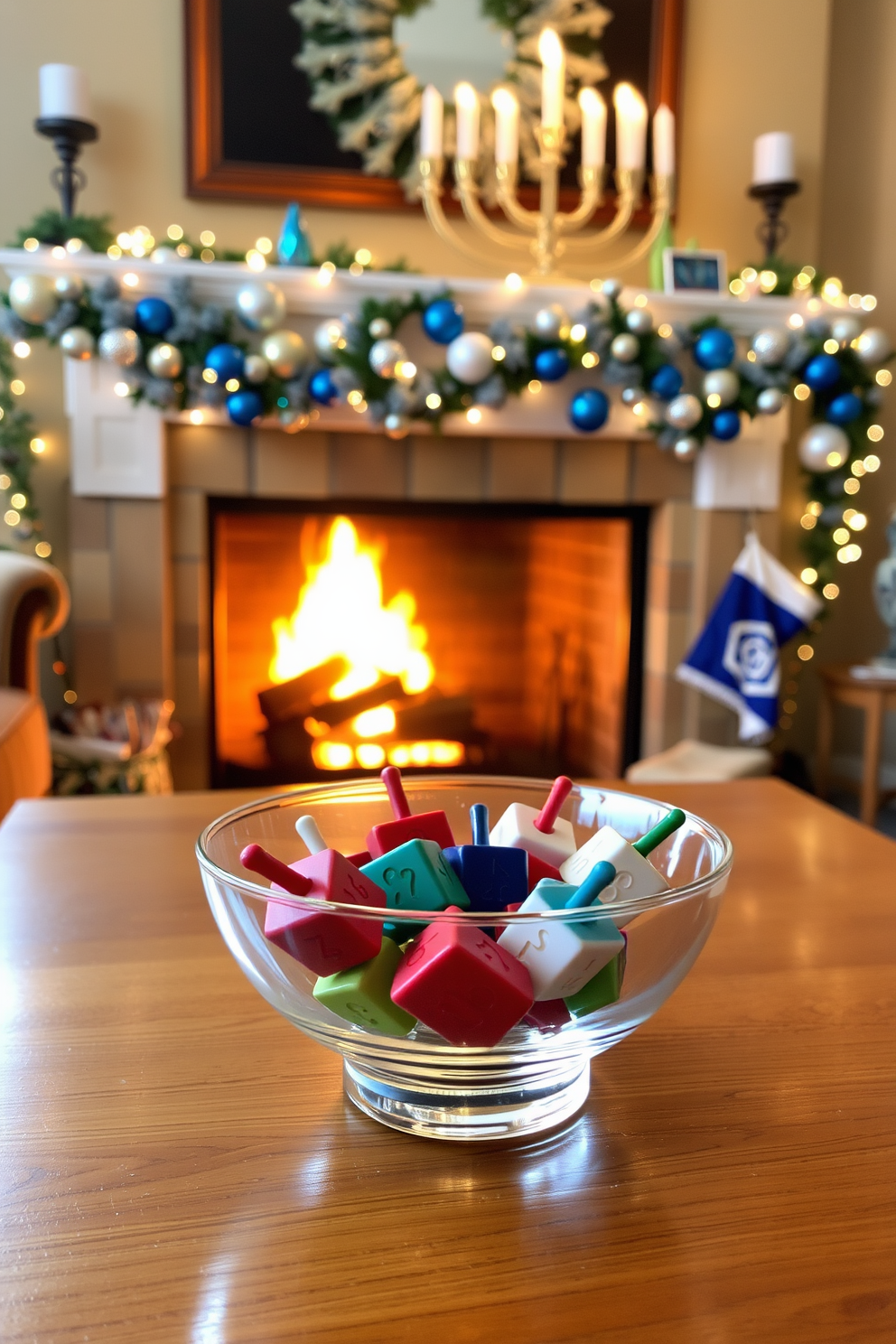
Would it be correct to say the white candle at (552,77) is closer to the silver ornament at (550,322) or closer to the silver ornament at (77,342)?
the silver ornament at (550,322)

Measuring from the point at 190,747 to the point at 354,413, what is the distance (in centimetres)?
81

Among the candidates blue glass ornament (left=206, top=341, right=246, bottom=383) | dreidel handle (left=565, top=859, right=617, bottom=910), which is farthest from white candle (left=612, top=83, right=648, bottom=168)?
dreidel handle (left=565, top=859, right=617, bottom=910)

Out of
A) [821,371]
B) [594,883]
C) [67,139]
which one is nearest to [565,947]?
[594,883]

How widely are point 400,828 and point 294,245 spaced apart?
6.44 feet

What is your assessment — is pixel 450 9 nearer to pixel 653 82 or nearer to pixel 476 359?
pixel 653 82

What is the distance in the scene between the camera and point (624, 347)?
90.0 inches

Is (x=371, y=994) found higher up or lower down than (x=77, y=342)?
lower down

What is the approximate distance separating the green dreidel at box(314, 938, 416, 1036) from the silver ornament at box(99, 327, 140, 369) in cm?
188

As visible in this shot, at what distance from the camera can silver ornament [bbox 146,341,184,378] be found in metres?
2.14

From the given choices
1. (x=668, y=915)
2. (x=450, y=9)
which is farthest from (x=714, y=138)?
(x=668, y=915)

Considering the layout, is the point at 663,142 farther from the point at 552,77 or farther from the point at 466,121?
the point at 466,121

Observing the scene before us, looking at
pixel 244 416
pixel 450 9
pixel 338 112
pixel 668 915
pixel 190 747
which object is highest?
pixel 450 9

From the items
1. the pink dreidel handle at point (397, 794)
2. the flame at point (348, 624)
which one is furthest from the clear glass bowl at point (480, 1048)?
the flame at point (348, 624)

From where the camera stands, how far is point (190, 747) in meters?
2.47
